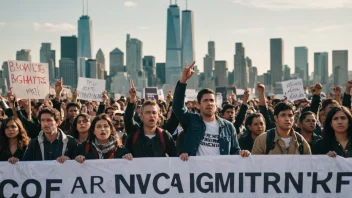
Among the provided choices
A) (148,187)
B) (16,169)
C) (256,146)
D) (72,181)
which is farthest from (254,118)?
(16,169)

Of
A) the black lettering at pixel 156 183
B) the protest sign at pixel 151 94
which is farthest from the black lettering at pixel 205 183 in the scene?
the protest sign at pixel 151 94

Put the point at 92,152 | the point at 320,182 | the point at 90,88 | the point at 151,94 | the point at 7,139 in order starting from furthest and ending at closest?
the point at 151,94 → the point at 90,88 → the point at 7,139 → the point at 92,152 → the point at 320,182

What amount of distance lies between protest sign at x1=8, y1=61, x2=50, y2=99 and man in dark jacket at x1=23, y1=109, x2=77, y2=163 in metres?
4.06

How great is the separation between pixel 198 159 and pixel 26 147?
7.50 ft

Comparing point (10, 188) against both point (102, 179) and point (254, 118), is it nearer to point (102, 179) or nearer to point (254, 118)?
point (102, 179)

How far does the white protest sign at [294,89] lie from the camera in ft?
53.8

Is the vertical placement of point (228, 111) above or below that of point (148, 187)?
above

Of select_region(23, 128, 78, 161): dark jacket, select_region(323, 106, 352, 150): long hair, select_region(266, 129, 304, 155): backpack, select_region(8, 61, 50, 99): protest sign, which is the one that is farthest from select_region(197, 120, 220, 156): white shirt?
select_region(8, 61, 50, 99): protest sign

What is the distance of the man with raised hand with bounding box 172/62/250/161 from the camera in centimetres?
657

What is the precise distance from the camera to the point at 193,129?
6.57 meters

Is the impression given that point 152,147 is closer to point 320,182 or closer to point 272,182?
point 272,182

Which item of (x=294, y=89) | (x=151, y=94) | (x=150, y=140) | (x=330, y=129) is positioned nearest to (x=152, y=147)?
(x=150, y=140)

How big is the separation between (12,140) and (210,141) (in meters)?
2.61

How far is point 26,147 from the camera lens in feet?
23.6
